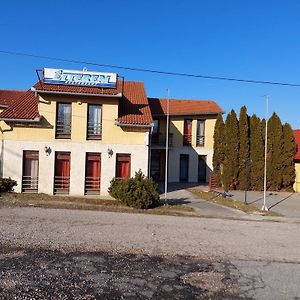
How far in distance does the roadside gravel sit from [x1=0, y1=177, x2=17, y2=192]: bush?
18.9 ft

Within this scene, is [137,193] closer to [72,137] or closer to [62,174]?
[62,174]

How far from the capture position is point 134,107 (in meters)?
26.9

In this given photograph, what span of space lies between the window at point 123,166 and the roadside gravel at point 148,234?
7230 mm

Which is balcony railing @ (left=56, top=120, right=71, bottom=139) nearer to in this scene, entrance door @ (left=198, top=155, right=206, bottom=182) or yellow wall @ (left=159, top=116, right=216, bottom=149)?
yellow wall @ (left=159, top=116, right=216, bottom=149)

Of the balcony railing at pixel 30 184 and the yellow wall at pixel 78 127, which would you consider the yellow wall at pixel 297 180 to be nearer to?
the yellow wall at pixel 78 127

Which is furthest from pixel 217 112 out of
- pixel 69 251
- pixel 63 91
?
pixel 69 251

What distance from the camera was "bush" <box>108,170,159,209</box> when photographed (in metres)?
20.0

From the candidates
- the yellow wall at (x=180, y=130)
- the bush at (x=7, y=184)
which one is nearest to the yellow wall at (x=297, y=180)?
the yellow wall at (x=180, y=130)

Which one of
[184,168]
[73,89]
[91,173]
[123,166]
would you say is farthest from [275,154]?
[73,89]

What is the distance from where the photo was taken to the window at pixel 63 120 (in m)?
24.6

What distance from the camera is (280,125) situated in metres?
34.0

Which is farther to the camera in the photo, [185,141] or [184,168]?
[184,168]

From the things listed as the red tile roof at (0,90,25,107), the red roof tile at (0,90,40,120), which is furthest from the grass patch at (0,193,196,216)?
the red tile roof at (0,90,25,107)

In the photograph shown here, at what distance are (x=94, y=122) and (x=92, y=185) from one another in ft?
12.4
